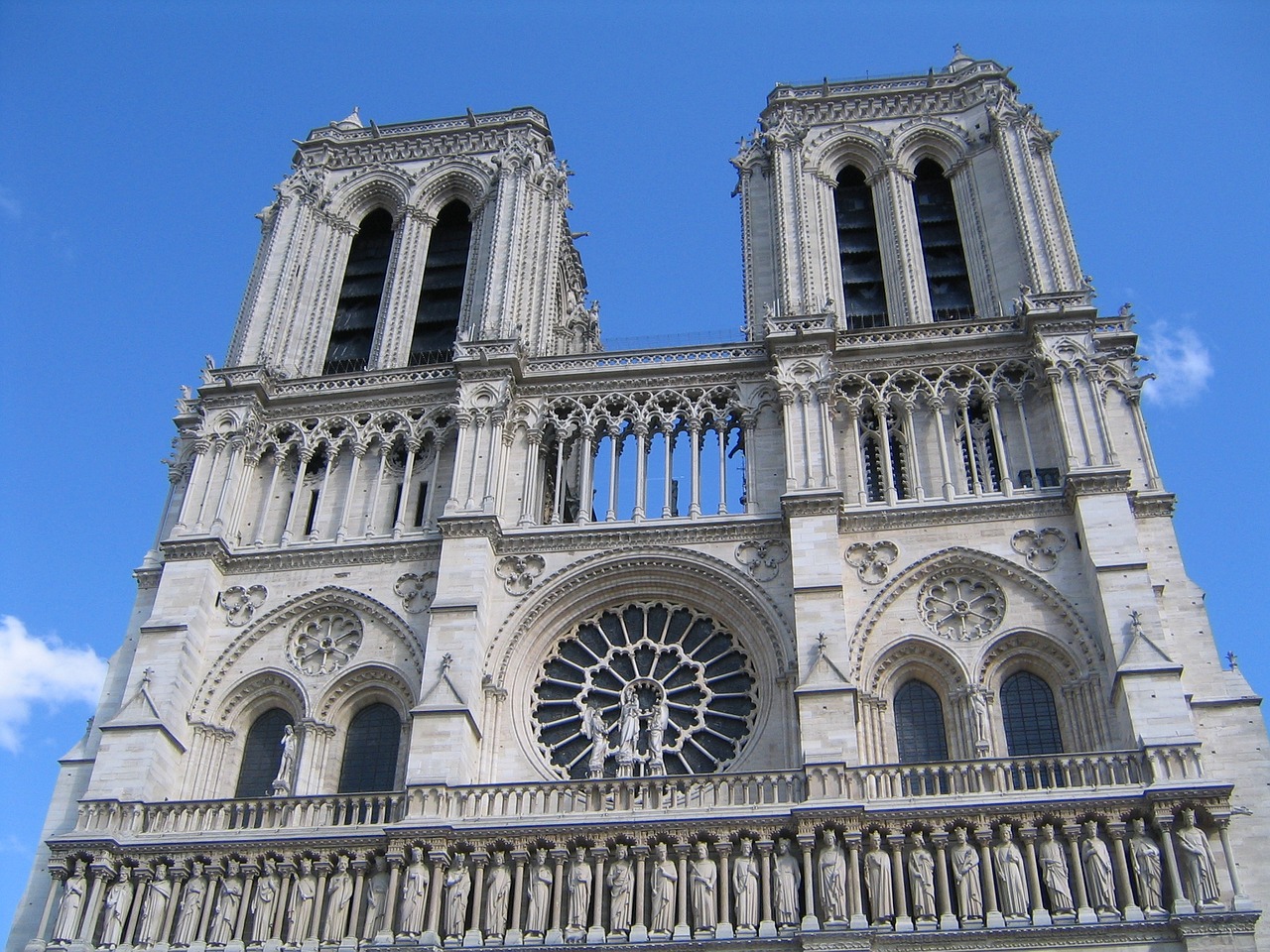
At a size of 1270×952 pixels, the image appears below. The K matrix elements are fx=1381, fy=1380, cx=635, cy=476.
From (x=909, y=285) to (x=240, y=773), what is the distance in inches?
667

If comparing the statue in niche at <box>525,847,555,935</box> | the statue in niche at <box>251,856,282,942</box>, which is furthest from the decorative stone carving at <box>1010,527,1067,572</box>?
the statue in niche at <box>251,856,282,942</box>

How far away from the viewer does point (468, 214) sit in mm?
34656

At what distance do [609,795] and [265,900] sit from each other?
5.58 metres

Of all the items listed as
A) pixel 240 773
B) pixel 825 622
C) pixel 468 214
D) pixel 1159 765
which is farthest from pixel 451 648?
pixel 468 214

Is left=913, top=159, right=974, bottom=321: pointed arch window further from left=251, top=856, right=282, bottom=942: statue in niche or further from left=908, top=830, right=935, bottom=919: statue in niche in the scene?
left=251, top=856, right=282, bottom=942: statue in niche

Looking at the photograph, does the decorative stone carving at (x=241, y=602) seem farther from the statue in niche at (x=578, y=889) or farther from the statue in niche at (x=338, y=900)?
the statue in niche at (x=578, y=889)

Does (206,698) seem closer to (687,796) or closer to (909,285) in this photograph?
(687,796)

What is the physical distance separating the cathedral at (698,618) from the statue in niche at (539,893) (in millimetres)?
49

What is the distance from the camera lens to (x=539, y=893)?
20766mm

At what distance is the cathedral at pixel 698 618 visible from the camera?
67.2ft

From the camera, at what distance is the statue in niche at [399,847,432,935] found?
20594 millimetres

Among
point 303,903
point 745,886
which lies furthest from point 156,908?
point 745,886

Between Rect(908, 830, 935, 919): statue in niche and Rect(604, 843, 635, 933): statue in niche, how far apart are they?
4131 mm

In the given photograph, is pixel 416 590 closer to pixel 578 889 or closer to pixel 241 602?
pixel 241 602
